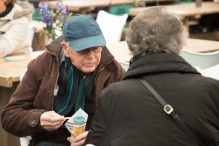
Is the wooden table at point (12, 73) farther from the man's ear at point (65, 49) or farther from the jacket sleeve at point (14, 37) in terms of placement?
the man's ear at point (65, 49)

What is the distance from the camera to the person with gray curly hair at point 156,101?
2260 mm

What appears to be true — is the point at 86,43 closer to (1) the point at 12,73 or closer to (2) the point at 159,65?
(2) the point at 159,65

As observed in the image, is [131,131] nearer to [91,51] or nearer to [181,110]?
[181,110]

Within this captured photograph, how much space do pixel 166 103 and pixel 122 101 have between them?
19 centimetres

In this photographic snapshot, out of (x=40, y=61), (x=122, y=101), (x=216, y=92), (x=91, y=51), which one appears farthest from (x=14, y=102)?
(x=216, y=92)

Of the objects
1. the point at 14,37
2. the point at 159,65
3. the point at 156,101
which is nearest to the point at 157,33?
the point at 159,65

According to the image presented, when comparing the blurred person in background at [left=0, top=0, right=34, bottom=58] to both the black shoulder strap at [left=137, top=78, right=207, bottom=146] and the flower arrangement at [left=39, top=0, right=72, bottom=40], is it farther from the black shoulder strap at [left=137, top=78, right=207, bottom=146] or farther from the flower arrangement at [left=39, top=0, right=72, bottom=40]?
the black shoulder strap at [left=137, top=78, right=207, bottom=146]

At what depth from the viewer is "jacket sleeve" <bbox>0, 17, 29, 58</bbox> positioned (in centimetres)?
448

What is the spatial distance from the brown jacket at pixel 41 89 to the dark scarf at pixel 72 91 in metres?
0.07

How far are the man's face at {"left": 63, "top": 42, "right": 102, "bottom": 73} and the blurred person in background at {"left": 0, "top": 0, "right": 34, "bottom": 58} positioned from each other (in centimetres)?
160

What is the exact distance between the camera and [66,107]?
3098mm

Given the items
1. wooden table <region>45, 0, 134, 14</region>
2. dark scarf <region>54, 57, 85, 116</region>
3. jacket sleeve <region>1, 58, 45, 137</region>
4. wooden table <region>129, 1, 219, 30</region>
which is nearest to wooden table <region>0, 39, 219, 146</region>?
jacket sleeve <region>1, 58, 45, 137</region>

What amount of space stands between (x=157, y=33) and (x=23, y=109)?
3.62ft

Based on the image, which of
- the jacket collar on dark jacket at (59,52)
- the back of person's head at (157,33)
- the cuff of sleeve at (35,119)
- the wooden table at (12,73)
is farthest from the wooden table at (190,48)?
the back of person's head at (157,33)
